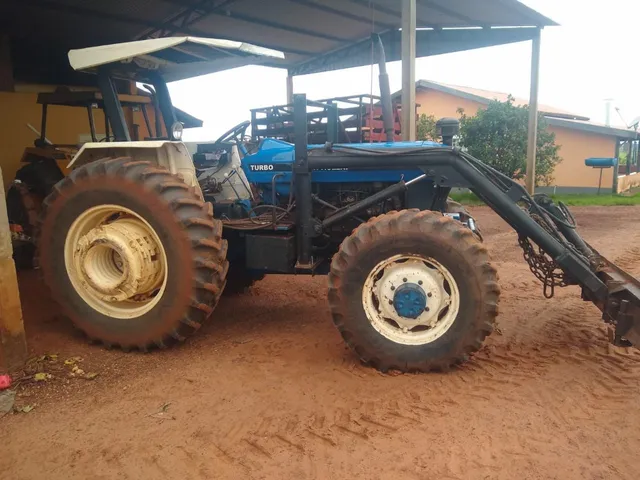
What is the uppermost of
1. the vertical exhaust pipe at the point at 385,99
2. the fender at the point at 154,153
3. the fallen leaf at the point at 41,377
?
the vertical exhaust pipe at the point at 385,99

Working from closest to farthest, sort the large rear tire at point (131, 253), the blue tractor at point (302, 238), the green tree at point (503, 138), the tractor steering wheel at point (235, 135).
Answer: the blue tractor at point (302, 238) < the large rear tire at point (131, 253) < the tractor steering wheel at point (235, 135) < the green tree at point (503, 138)

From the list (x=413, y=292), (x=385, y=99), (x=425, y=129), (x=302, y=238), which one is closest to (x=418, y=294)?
(x=413, y=292)

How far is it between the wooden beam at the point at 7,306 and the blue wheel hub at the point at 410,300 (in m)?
2.66

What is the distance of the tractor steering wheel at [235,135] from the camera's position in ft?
17.4

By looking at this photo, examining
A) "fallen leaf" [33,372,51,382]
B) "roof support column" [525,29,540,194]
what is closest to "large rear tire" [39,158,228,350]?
"fallen leaf" [33,372,51,382]

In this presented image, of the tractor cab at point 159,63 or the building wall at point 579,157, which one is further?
the building wall at point 579,157

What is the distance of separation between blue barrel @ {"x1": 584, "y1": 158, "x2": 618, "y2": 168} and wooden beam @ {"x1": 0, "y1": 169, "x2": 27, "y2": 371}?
18780 millimetres

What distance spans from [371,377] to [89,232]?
250 cm

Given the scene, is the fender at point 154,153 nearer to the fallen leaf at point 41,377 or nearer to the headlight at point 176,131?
the headlight at point 176,131

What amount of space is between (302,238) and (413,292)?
1.16 metres

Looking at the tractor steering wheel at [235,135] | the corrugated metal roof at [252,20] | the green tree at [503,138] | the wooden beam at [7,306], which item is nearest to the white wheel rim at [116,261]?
the wooden beam at [7,306]

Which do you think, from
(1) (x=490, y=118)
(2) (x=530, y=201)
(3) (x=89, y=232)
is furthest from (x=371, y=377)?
(1) (x=490, y=118)

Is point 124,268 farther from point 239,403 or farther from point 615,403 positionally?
point 615,403

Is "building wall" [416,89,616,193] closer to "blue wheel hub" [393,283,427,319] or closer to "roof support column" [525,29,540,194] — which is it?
"roof support column" [525,29,540,194]
